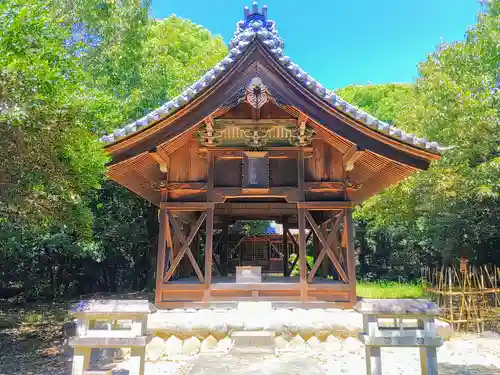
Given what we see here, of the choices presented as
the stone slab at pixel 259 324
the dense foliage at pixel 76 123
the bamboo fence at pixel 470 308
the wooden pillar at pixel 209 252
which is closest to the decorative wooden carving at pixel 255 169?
the wooden pillar at pixel 209 252

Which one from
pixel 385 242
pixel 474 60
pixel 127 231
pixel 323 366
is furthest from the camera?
pixel 385 242

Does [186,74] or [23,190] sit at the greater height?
[186,74]

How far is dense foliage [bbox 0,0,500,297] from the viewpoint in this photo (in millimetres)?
4602

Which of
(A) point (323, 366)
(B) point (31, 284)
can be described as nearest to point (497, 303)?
(A) point (323, 366)

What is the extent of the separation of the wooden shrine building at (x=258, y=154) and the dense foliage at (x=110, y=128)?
125cm

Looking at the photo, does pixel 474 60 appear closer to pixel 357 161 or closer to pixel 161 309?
pixel 357 161

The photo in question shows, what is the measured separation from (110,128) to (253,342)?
5.07 m

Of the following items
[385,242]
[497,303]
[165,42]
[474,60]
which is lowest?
[497,303]

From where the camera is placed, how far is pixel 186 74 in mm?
15492

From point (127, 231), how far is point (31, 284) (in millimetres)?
5222

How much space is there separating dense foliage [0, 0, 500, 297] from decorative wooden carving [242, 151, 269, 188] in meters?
2.89

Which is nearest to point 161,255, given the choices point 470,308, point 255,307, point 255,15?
point 255,307

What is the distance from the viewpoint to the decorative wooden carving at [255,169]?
299 inches

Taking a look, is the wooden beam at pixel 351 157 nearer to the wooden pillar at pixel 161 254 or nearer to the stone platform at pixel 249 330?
the stone platform at pixel 249 330
